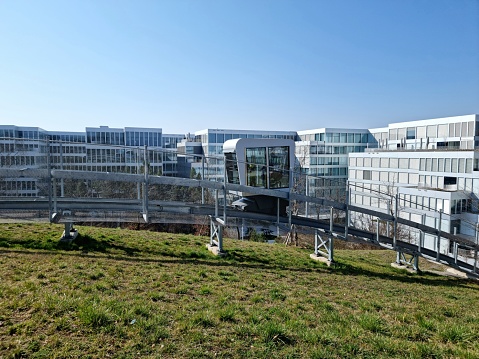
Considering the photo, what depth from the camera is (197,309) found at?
695cm

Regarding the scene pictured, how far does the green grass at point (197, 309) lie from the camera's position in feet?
17.4

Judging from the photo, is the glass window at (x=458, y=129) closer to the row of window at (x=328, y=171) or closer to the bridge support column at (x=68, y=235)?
the row of window at (x=328, y=171)

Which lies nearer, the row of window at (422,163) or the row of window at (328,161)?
the row of window at (422,163)

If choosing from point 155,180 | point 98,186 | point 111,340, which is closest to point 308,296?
point 111,340

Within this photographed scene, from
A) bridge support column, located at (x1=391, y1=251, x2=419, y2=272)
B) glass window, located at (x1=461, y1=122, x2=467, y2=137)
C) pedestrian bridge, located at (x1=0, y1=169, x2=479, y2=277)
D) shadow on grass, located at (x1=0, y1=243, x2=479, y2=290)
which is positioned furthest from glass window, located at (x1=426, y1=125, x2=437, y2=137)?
shadow on grass, located at (x1=0, y1=243, x2=479, y2=290)

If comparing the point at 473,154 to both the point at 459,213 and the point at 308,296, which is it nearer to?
the point at 459,213

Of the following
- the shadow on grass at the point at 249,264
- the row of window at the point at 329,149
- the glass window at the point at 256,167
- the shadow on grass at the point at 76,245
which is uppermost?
the row of window at the point at 329,149

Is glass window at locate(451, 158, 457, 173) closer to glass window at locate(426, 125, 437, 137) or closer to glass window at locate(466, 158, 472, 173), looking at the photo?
glass window at locate(466, 158, 472, 173)

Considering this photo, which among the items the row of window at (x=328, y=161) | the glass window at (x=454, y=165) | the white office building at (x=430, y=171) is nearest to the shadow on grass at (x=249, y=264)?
the white office building at (x=430, y=171)

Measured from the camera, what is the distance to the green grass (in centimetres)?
531

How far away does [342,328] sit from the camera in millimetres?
6355

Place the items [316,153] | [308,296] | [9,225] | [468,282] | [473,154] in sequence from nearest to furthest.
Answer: [308,296]
[9,225]
[468,282]
[473,154]
[316,153]

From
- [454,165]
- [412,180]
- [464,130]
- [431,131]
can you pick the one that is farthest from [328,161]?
[454,165]

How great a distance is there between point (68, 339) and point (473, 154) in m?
45.5
